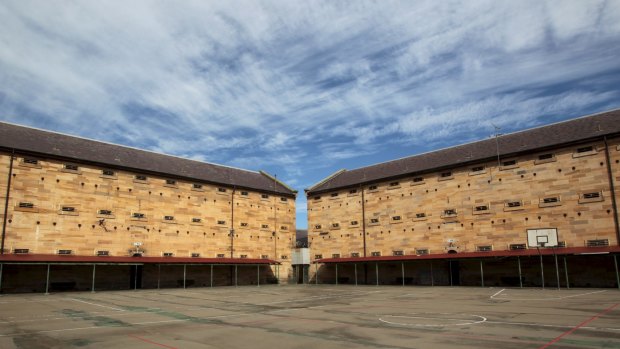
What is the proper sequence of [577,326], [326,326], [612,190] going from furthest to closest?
1. [612,190]
2. [326,326]
3. [577,326]

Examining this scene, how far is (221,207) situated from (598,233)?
112ft

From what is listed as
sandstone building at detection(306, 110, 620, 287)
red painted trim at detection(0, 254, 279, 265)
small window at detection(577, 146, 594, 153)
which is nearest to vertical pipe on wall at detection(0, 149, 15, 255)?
red painted trim at detection(0, 254, 279, 265)

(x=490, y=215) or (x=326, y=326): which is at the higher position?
(x=490, y=215)

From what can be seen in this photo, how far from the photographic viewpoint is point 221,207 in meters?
46.7

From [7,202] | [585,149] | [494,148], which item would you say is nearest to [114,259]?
[7,202]

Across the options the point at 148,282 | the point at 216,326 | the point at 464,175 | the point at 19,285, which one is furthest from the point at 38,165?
the point at 464,175

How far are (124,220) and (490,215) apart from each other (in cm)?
3244

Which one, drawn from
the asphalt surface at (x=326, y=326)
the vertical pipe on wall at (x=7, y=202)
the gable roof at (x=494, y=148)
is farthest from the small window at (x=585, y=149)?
the vertical pipe on wall at (x=7, y=202)

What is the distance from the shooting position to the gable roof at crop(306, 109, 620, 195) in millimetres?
34344

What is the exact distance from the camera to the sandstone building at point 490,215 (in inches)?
1266

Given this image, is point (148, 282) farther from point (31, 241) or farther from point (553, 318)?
point (553, 318)

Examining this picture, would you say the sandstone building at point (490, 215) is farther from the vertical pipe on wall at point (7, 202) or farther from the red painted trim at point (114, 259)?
the vertical pipe on wall at point (7, 202)

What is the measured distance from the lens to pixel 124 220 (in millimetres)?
39062

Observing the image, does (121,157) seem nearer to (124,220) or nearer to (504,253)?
(124,220)
